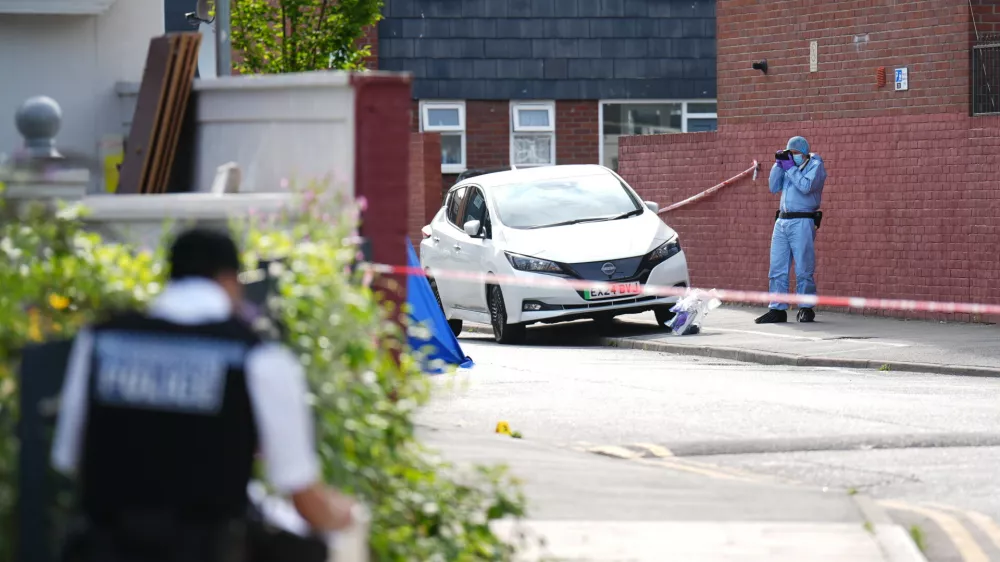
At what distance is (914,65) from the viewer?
19031mm

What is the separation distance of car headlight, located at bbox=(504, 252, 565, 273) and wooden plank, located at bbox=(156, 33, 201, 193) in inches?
324

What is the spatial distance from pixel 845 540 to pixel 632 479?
1.54 metres

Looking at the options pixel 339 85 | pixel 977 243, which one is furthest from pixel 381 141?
pixel 977 243

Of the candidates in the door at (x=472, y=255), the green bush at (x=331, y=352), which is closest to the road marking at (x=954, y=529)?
the green bush at (x=331, y=352)

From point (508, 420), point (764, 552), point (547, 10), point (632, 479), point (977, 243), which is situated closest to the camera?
point (764, 552)

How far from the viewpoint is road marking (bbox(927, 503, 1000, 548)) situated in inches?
293

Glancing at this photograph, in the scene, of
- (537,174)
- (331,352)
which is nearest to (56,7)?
(331,352)

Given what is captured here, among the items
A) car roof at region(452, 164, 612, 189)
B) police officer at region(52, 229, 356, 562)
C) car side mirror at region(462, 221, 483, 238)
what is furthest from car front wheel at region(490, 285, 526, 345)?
police officer at region(52, 229, 356, 562)

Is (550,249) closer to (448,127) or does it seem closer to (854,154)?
(854,154)

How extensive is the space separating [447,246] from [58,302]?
13803 mm

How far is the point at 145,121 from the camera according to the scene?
933cm

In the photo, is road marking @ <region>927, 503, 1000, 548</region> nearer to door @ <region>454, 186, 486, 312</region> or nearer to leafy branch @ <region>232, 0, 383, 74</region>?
door @ <region>454, 186, 486, 312</region>

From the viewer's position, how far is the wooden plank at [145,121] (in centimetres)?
914

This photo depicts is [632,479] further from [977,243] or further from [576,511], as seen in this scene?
[977,243]
